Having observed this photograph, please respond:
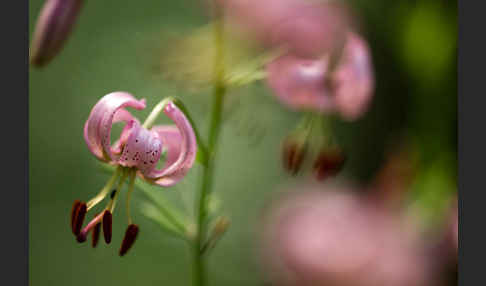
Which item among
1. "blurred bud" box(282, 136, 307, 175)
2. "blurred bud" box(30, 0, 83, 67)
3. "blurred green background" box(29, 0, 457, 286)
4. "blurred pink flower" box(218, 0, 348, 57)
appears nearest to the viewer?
"blurred bud" box(30, 0, 83, 67)

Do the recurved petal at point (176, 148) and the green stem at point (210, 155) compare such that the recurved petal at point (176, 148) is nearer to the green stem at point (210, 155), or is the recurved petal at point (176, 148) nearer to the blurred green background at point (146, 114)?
the green stem at point (210, 155)

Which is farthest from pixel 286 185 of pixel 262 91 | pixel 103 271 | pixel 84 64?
pixel 84 64

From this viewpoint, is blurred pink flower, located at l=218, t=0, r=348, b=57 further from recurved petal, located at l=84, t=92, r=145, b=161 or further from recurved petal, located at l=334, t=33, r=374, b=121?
recurved petal, located at l=84, t=92, r=145, b=161

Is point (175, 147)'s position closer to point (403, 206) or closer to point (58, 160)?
point (403, 206)

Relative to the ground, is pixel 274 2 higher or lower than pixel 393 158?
higher

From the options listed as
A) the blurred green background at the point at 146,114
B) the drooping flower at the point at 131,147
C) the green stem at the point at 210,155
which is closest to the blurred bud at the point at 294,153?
the green stem at the point at 210,155

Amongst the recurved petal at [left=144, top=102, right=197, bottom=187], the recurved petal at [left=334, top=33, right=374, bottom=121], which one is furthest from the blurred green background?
the recurved petal at [left=144, top=102, right=197, bottom=187]

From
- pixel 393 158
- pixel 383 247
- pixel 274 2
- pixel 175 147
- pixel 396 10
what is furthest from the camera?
pixel 396 10

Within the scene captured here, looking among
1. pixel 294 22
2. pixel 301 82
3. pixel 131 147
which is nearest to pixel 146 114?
pixel 294 22
